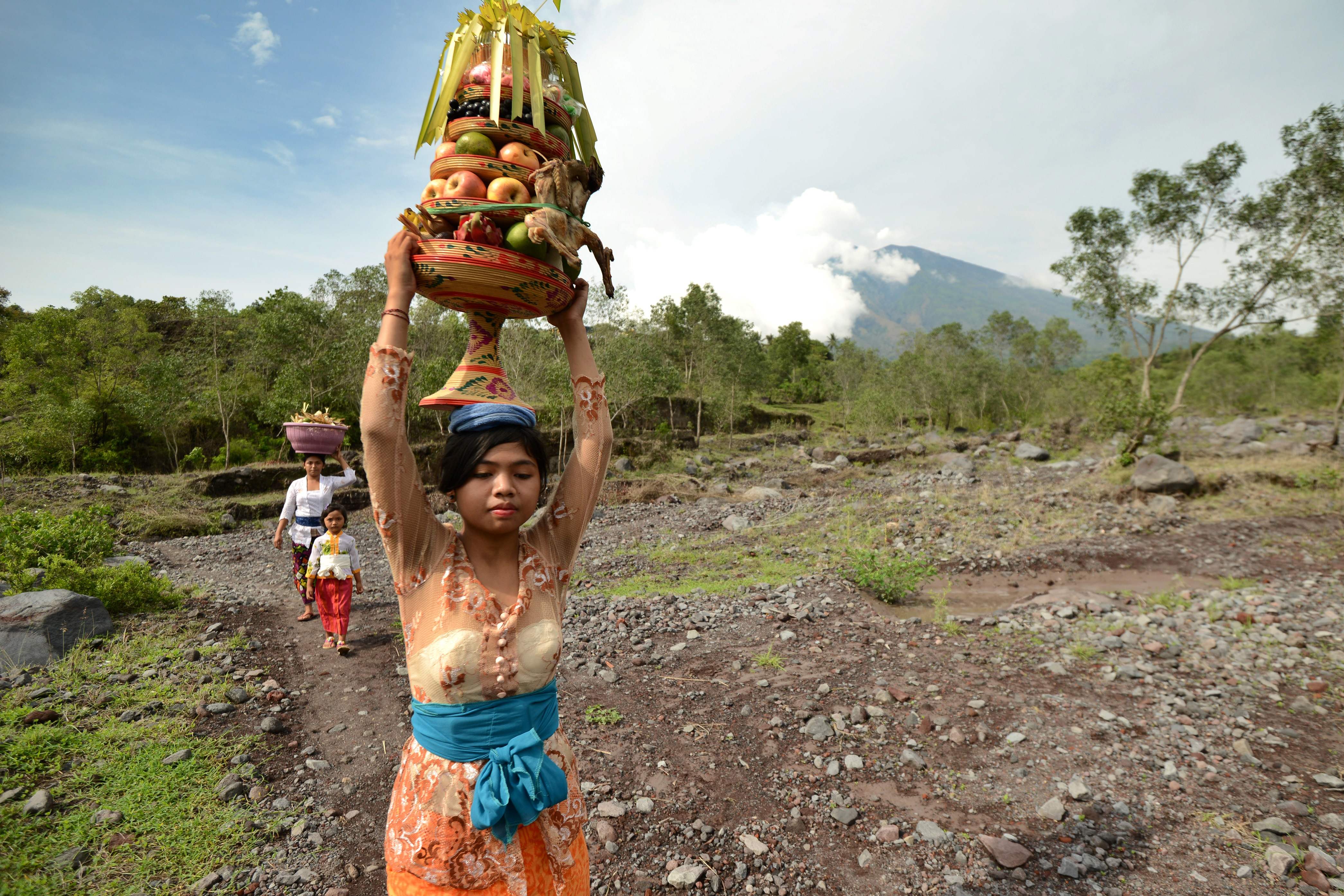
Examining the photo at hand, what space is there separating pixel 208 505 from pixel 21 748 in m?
11.7

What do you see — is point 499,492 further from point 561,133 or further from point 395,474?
point 561,133

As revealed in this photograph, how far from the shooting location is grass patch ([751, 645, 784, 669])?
4996mm

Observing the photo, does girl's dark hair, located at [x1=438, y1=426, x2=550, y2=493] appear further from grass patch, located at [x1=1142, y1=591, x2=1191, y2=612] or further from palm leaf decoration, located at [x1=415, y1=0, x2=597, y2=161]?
grass patch, located at [x1=1142, y1=591, x2=1191, y2=612]

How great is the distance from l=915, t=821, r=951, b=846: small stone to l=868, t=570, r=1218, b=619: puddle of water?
372 centimetres

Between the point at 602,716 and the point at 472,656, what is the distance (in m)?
3.12

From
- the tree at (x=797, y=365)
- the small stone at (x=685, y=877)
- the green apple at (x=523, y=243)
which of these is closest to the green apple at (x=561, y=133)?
the green apple at (x=523, y=243)

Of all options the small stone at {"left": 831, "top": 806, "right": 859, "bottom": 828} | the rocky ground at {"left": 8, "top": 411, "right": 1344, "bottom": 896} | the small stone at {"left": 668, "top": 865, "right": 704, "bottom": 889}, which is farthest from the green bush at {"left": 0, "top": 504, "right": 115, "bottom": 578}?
the small stone at {"left": 831, "top": 806, "right": 859, "bottom": 828}

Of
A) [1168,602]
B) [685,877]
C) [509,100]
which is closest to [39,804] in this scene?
[685,877]

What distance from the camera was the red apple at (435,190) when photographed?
1.72 metres

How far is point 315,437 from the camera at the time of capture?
5.48 metres

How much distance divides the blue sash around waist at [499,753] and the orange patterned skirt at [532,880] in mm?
68

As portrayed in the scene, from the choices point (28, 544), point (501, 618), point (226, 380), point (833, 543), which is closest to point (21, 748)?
point (501, 618)

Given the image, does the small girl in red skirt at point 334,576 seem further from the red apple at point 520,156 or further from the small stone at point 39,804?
the red apple at point 520,156

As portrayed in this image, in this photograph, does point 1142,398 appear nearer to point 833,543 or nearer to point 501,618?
point 833,543
